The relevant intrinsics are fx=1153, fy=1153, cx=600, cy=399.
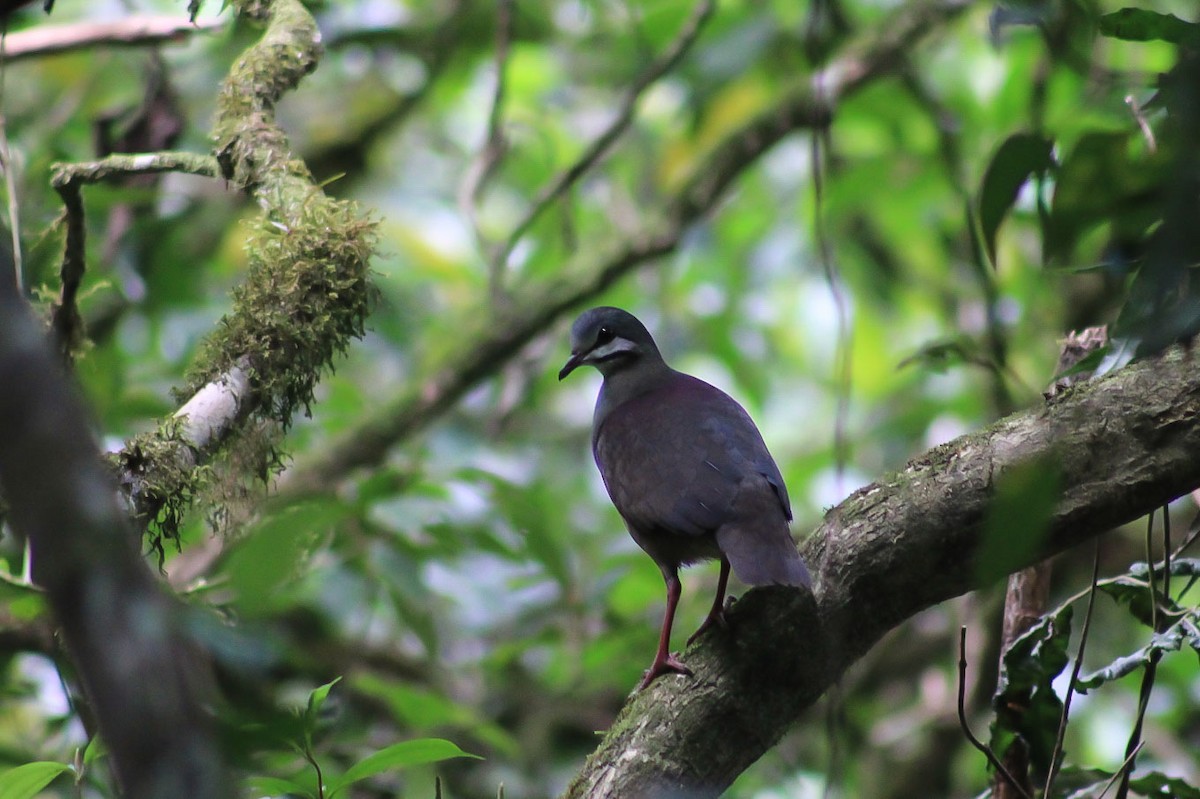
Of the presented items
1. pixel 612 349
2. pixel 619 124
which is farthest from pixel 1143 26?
pixel 619 124

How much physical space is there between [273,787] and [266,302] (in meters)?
1.19

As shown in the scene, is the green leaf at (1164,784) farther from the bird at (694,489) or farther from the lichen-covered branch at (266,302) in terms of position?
the lichen-covered branch at (266,302)

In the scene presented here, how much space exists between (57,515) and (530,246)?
714cm

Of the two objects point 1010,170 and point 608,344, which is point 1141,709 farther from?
point 608,344

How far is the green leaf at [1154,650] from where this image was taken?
2689 mm

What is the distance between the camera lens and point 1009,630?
3.38 meters

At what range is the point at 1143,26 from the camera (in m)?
2.48

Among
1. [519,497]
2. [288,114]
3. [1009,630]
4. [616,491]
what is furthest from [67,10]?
[1009,630]

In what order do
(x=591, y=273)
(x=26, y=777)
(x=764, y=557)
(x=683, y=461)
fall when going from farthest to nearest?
1. (x=591, y=273)
2. (x=683, y=461)
3. (x=764, y=557)
4. (x=26, y=777)

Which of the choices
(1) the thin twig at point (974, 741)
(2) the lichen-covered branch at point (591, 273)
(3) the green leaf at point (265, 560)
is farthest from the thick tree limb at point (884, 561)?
(2) the lichen-covered branch at point (591, 273)

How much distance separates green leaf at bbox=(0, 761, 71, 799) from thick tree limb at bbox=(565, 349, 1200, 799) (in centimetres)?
112

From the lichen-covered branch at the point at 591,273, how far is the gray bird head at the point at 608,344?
147 centimetres

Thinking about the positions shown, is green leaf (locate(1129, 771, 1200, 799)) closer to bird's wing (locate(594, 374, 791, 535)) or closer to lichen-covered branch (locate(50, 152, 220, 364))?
bird's wing (locate(594, 374, 791, 535))

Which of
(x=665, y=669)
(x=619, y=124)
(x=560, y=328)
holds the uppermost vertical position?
(x=619, y=124)
